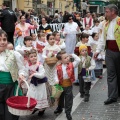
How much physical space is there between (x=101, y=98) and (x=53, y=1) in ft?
91.4

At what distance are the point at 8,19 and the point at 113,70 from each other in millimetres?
6910

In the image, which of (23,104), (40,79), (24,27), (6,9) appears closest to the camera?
(23,104)

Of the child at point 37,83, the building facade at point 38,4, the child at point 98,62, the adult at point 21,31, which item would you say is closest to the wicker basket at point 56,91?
the child at point 37,83

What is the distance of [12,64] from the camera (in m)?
5.13

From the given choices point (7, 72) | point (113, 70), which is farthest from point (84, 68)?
point (7, 72)

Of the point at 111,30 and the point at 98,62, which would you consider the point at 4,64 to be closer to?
the point at 111,30

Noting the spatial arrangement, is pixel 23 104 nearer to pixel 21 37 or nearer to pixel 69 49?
pixel 21 37

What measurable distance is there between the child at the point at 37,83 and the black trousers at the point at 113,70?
1793mm

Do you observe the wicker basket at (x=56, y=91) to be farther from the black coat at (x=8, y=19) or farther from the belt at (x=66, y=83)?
the black coat at (x=8, y=19)

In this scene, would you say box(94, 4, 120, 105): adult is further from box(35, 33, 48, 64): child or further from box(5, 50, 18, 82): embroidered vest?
box(5, 50, 18, 82): embroidered vest

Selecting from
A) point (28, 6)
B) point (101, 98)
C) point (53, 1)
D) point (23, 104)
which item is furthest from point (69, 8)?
point (23, 104)

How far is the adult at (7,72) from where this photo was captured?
200 inches

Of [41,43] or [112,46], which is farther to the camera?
[41,43]

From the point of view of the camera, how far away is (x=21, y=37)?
11.5 metres
